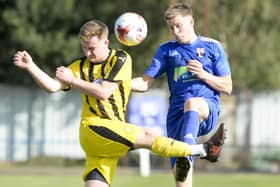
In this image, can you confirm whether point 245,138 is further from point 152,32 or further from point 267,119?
point 152,32

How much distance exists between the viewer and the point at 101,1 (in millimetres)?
34344

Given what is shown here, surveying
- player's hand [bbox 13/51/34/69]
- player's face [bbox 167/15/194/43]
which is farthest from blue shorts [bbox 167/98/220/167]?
player's hand [bbox 13/51/34/69]

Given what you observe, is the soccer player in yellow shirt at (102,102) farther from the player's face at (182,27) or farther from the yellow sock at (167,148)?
the player's face at (182,27)

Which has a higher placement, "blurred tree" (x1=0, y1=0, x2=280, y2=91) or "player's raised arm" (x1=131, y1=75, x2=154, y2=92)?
"blurred tree" (x1=0, y1=0, x2=280, y2=91)

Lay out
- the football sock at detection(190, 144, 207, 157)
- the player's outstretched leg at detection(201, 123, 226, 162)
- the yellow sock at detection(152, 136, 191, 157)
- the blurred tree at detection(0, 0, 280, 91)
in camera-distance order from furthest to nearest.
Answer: the blurred tree at detection(0, 0, 280, 91)
the player's outstretched leg at detection(201, 123, 226, 162)
the football sock at detection(190, 144, 207, 157)
the yellow sock at detection(152, 136, 191, 157)

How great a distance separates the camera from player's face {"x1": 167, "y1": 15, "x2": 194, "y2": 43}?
10227 mm

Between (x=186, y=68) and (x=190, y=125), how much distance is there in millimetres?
709

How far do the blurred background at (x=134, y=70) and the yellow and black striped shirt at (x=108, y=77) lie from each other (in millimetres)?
22103

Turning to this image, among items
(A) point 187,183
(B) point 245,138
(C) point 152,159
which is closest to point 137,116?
(C) point 152,159

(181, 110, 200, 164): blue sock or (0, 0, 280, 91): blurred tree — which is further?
(0, 0, 280, 91): blurred tree

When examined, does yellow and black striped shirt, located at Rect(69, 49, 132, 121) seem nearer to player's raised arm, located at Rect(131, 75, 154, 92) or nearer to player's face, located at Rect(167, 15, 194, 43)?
player's raised arm, located at Rect(131, 75, 154, 92)

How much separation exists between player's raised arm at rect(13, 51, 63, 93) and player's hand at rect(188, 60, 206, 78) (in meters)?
1.59

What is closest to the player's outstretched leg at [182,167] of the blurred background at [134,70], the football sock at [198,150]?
the football sock at [198,150]

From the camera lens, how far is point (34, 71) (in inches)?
366
